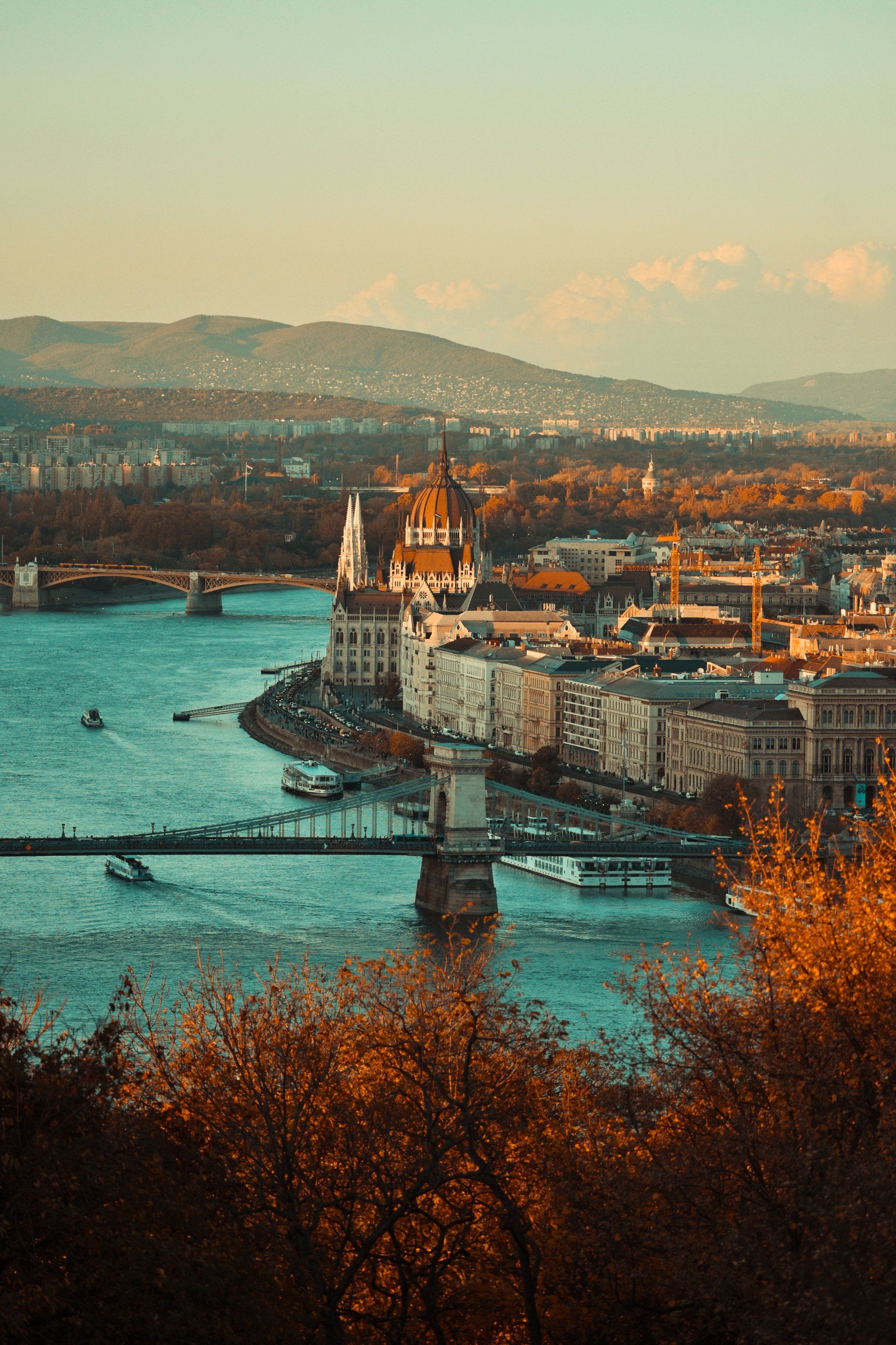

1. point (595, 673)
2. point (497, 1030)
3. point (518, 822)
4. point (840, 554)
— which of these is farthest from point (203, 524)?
point (497, 1030)

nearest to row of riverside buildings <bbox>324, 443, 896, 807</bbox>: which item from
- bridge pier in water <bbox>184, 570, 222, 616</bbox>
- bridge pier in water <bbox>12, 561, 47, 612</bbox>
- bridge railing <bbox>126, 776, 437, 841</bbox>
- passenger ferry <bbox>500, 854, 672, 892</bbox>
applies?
passenger ferry <bbox>500, 854, 672, 892</bbox>

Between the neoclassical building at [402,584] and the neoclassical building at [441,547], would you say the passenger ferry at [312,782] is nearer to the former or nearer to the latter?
the neoclassical building at [402,584]

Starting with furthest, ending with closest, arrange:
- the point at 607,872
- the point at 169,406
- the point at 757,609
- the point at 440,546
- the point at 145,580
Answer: the point at 169,406, the point at 145,580, the point at 440,546, the point at 757,609, the point at 607,872

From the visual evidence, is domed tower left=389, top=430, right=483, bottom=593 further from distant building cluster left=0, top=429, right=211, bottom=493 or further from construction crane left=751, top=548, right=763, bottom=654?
distant building cluster left=0, top=429, right=211, bottom=493

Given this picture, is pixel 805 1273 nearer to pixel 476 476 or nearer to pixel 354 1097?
pixel 354 1097

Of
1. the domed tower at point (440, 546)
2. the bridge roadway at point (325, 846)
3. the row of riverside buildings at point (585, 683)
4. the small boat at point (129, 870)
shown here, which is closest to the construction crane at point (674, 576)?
the row of riverside buildings at point (585, 683)

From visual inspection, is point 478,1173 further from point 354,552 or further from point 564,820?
point 354,552

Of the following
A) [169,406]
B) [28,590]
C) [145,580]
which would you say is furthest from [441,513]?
[169,406]
